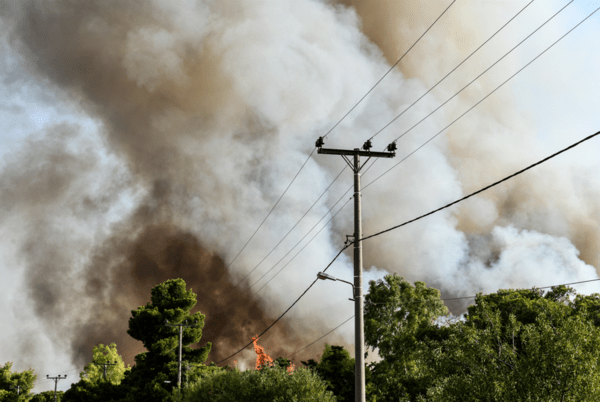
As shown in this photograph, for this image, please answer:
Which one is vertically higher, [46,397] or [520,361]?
[520,361]

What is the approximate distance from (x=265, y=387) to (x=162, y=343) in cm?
2475

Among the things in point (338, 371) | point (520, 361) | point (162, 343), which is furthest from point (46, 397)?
point (520, 361)

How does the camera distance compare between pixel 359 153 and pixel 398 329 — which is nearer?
pixel 359 153

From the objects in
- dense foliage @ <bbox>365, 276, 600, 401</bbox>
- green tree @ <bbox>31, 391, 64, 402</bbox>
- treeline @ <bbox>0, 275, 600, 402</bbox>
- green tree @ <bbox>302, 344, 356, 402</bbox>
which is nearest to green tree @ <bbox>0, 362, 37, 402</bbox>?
green tree @ <bbox>31, 391, 64, 402</bbox>

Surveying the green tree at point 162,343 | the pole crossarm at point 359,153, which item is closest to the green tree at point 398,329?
the green tree at point 162,343

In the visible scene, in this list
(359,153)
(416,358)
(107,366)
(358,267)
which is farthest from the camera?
(107,366)

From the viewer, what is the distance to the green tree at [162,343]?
5044 cm

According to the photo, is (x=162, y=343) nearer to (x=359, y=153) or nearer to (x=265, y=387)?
(x=265, y=387)

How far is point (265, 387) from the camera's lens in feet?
98.8

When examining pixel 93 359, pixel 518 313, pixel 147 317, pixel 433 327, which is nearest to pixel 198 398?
pixel 147 317

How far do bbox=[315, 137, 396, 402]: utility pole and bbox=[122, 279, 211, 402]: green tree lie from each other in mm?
36086

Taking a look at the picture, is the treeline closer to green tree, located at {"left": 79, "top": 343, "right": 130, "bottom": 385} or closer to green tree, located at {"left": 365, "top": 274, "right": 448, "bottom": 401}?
green tree, located at {"left": 365, "top": 274, "right": 448, "bottom": 401}

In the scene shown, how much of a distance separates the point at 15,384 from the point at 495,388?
105873 mm

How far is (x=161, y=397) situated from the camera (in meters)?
49.3
